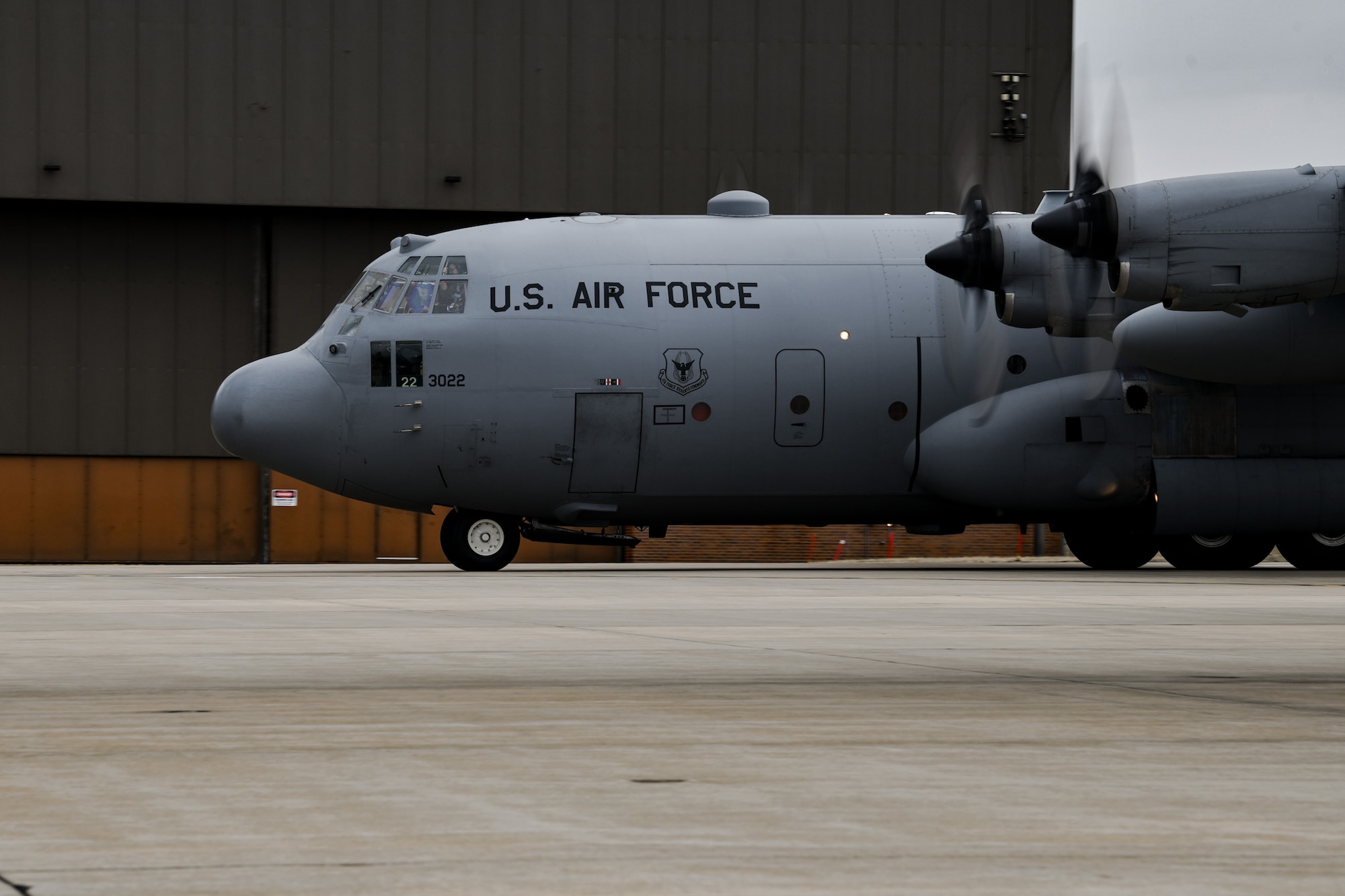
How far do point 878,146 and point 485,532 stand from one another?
17825 mm

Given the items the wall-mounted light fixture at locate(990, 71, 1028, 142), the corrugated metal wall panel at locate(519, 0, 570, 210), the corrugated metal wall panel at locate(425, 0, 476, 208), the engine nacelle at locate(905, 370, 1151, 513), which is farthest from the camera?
the corrugated metal wall panel at locate(519, 0, 570, 210)

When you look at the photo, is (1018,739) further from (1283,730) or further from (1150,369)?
(1150,369)

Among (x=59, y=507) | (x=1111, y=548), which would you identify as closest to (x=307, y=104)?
(x=59, y=507)

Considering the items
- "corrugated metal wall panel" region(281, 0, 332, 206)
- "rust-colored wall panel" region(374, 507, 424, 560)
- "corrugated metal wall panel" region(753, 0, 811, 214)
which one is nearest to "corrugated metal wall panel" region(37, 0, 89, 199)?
"corrugated metal wall panel" region(281, 0, 332, 206)

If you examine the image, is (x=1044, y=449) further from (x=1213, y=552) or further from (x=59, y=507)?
(x=59, y=507)

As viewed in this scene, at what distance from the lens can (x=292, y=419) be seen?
24484mm

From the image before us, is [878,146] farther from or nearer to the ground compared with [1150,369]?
farther from the ground

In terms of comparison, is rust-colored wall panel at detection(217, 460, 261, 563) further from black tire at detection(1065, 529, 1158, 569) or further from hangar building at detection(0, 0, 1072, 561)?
black tire at detection(1065, 529, 1158, 569)

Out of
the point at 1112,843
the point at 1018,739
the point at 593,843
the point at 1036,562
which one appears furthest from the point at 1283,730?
the point at 1036,562

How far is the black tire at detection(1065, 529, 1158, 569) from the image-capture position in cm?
2781

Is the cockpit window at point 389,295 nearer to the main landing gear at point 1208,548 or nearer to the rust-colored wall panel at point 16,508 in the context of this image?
the main landing gear at point 1208,548

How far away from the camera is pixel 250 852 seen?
4473 millimetres

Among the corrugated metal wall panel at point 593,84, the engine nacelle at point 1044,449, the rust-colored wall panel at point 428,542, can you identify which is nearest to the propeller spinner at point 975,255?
the engine nacelle at point 1044,449

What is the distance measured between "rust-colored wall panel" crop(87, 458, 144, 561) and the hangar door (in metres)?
16.8
